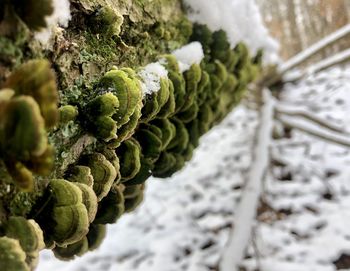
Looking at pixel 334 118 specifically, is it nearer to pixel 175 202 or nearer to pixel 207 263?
pixel 175 202

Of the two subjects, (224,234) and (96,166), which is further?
(224,234)

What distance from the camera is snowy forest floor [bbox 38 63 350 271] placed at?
286cm

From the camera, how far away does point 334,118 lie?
425 cm

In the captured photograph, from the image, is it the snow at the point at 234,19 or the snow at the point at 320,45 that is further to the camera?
the snow at the point at 320,45

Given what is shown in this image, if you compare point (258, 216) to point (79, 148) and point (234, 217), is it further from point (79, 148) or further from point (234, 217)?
point (79, 148)

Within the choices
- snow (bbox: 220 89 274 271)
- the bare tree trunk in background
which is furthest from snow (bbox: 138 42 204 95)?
the bare tree trunk in background

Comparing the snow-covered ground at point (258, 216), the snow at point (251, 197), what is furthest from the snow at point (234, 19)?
the snow at point (251, 197)

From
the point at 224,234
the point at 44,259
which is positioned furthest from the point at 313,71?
the point at 44,259

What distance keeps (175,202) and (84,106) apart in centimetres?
309

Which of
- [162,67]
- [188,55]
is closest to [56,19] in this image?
[162,67]

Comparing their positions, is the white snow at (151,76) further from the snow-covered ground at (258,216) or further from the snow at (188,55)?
the snow-covered ground at (258,216)

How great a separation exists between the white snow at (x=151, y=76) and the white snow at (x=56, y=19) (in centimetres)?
25

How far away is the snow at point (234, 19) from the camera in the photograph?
1.58 meters

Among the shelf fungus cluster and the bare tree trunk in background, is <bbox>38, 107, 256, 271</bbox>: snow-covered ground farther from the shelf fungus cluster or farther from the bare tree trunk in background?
the bare tree trunk in background
